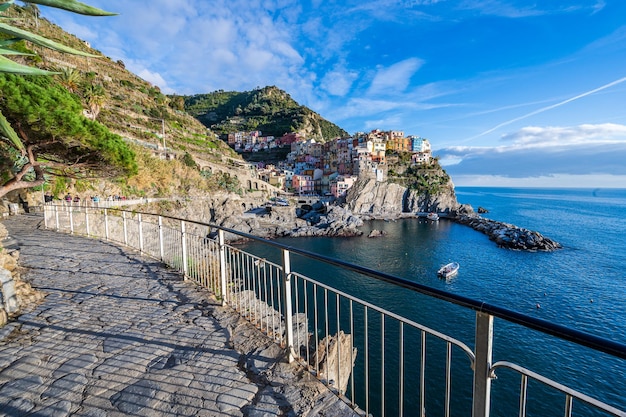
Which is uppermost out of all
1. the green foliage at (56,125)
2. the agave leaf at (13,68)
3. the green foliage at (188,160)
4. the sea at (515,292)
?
the green foliage at (188,160)

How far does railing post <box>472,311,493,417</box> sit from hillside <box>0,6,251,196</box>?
27.3m

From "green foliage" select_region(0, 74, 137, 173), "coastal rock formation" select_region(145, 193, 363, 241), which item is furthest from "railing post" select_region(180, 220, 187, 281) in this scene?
"coastal rock formation" select_region(145, 193, 363, 241)

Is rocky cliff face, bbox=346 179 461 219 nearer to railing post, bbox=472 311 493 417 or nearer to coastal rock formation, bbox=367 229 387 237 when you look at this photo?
coastal rock formation, bbox=367 229 387 237

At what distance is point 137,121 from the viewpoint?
45375mm

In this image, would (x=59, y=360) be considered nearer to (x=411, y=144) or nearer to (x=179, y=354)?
(x=179, y=354)

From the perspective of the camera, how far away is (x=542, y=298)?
23.2 metres

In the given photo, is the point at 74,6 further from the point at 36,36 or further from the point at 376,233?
the point at 376,233

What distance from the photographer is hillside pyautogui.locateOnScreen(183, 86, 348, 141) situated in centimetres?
10069

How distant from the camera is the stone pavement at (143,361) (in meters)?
2.40

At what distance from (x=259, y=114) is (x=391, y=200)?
68.1 meters

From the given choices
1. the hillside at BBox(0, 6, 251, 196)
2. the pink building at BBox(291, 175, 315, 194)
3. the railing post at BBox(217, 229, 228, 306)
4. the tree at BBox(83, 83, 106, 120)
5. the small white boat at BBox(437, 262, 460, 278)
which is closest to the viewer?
the railing post at BBox(217, 229, 228, 306)

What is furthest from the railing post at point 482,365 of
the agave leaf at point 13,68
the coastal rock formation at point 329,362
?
the agave leaf at point 13,68

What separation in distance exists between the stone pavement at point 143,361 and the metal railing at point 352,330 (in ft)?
0.89

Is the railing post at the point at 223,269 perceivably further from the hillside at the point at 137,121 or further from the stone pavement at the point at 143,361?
Result: the hillside at the point at 137,121
